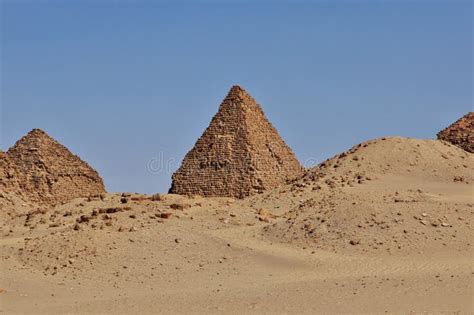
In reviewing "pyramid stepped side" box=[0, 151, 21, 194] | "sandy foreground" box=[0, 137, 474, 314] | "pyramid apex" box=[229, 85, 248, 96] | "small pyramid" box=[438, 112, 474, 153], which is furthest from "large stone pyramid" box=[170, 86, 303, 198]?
"sandy foreground" box=[0, 137, 474, 314]

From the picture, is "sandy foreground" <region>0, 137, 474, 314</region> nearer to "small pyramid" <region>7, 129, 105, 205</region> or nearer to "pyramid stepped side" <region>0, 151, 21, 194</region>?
"pyramid stepped side" <region>0, 151, 21, 194</region>

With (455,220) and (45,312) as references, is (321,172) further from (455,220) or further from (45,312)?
(45,312)

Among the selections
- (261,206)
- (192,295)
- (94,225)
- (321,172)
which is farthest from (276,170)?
(192,295)

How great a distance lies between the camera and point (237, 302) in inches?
754

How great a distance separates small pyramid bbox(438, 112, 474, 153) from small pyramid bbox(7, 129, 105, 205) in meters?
19.4

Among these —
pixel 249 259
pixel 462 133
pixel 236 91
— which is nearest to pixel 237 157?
pixel 236 91

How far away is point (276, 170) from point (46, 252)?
80.8 ft

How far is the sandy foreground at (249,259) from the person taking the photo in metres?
19.3

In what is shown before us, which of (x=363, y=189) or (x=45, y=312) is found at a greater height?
(x=363, y=189)

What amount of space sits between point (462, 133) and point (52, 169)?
2238 centimetres

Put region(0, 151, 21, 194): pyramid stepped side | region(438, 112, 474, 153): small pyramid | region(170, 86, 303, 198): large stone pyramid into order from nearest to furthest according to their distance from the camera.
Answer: region(0, 151, 21, 194): pyramid stepped side → region(170, 86, 303, 198): large stone pyramid → region(438, 112, 474, 153): small pyramid

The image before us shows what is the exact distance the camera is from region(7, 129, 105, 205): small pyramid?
51250 mm

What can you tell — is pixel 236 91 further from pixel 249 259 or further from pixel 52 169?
pixel 249 259

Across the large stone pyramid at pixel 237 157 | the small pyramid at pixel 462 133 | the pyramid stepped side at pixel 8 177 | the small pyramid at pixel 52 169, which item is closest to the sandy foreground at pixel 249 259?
the pyramid stepped side at pixel 8 177
